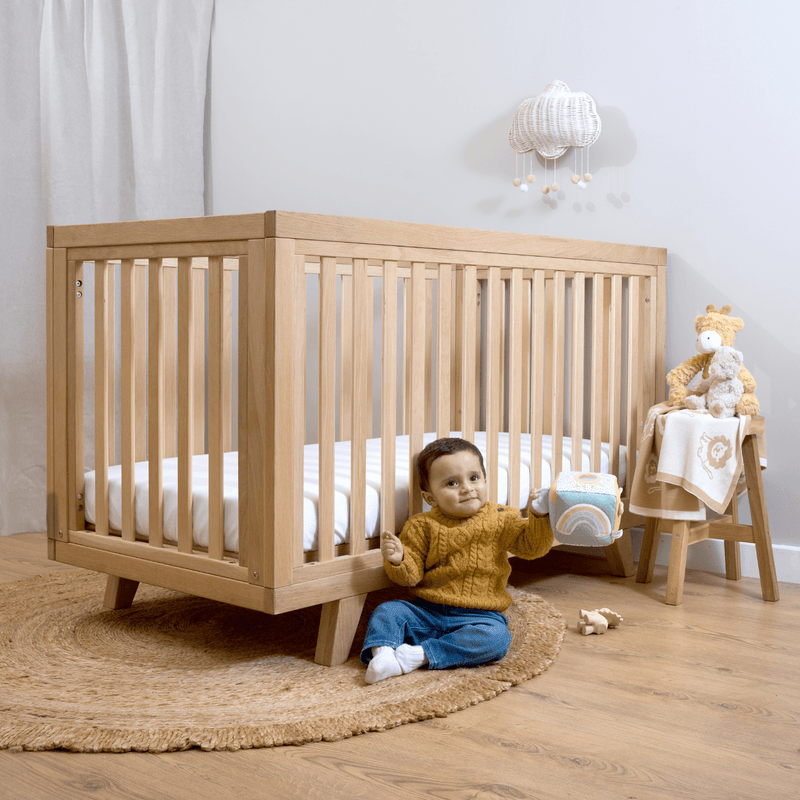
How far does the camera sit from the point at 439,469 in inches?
68.7

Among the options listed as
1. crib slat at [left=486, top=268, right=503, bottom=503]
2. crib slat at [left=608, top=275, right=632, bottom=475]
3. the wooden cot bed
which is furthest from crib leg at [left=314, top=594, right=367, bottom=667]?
crib slat at [left=608, top=275, right=632, bottom=475]

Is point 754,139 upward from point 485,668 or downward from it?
upward

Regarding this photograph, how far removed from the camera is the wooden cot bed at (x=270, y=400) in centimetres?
153

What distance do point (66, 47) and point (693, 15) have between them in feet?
5.89

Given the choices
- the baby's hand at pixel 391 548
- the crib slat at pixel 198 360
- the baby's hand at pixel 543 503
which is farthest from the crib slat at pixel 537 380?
the crib slat at pixel 198 360

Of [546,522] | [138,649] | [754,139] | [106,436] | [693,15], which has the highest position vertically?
[693,15]

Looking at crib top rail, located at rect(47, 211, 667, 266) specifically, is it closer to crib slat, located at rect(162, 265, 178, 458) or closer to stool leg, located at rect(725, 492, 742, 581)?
crib slat, located at rect(162, 265, 178, 458)

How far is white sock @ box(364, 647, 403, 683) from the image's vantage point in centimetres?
153

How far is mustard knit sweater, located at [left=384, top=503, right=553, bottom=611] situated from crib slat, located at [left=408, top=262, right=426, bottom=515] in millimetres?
68

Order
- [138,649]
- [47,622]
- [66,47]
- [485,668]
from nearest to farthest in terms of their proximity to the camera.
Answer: [485,668], [138,649], [47,622], [66,47]

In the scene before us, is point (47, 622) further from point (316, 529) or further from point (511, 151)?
point (511, 151)

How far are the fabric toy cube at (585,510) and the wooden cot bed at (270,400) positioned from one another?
31 centimetres

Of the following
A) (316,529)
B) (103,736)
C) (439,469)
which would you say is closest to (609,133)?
(439,469)

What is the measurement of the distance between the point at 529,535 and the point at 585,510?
0.16m
